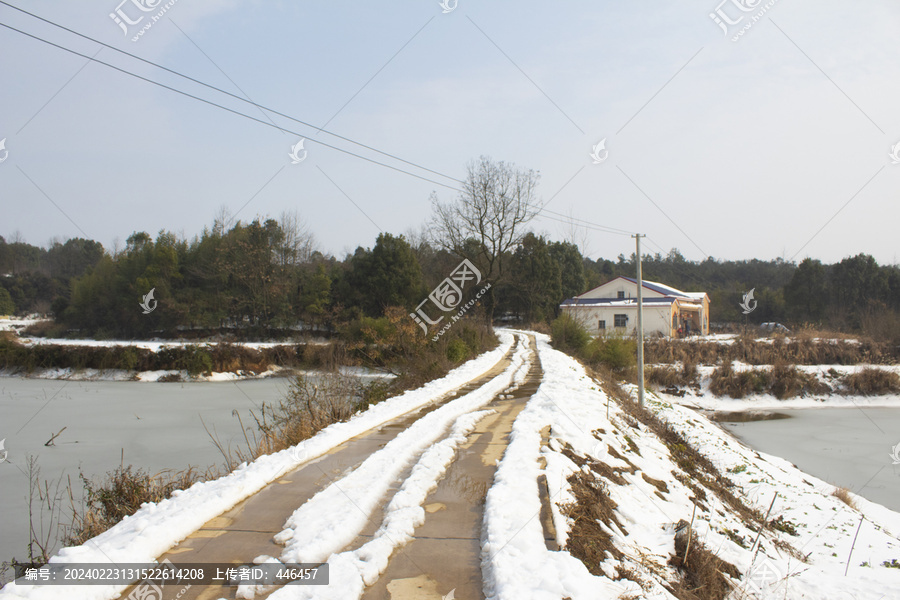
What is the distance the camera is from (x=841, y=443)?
1766 centimetres

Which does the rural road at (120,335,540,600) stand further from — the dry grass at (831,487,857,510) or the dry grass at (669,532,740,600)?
the dry grass at (831,487,857,510)

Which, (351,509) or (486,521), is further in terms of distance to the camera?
(351,509)

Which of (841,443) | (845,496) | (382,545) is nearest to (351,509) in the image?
(382,545)

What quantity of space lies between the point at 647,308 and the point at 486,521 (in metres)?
40.8

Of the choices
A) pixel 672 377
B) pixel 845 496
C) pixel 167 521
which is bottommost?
pixel 845 496

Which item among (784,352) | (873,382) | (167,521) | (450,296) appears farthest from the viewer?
(450,296)

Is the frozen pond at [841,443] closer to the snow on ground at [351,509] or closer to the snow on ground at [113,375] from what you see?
the snow on ground at [351,509]

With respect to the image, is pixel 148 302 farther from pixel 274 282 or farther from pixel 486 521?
pixel 486 521

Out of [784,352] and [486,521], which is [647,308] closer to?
[784,352]

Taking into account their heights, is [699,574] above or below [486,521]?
below

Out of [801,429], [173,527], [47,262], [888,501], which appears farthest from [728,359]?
[47,262]

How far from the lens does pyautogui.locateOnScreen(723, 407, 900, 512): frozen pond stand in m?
13.4

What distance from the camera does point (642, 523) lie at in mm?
5516

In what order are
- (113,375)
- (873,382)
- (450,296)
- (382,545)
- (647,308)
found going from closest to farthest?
(382,545)
(873,382)
(113,375)
(450,296)
(647,308)
